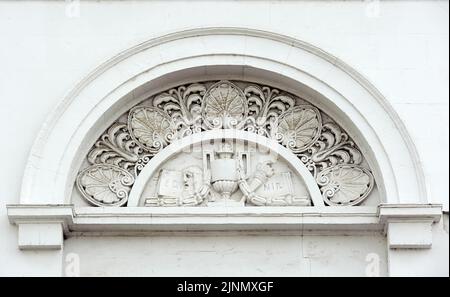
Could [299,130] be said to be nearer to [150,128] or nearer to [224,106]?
[224,106]

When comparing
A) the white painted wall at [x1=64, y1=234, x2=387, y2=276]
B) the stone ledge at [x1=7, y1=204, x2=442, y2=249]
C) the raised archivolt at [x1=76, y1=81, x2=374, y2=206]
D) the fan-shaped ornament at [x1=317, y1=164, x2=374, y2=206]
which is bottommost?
the white painted wall at [x1=64, y1=234, x2=387, y2=276]

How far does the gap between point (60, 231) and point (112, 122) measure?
1333 mm

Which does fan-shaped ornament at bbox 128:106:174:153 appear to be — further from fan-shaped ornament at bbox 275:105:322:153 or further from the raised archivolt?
fan-shaped ornament at bbox 275:105:322:153

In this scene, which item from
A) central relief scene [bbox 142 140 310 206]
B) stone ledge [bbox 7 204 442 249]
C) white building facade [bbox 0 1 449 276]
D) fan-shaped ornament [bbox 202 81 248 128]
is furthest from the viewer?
fan-shaped ornament [bbox 202 81 248 128]

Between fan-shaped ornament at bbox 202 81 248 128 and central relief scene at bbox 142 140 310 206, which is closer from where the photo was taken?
central relief scene at bbox 142 140 310 206

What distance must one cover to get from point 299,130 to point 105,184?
1.99 metres

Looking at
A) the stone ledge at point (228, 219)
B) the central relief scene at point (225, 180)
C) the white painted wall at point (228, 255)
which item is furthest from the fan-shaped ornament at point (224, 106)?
the white painted wall at point (228, 255)

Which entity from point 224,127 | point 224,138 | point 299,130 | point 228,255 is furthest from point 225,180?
point 299,130

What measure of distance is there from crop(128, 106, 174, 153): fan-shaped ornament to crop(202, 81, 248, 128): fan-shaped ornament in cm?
40

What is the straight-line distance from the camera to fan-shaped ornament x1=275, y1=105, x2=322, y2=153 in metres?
17.8

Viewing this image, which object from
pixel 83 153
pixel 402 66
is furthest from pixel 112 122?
pixel 402 66

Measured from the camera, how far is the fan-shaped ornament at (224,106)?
704 inches

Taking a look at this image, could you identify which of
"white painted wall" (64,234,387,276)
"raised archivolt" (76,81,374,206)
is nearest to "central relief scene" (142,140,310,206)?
"raised archivolt" (76,81,374,206)

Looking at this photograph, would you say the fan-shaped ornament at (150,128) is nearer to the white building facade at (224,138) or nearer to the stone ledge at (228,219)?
the white building facade at (224,138)
